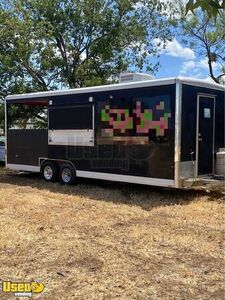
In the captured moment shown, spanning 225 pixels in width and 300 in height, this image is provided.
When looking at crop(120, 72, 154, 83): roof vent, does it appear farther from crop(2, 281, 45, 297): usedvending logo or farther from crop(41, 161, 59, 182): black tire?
crop(2, 281, 45, 297): usedvending logo

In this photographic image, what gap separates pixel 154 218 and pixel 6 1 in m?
13.4

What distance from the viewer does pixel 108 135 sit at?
381 inches

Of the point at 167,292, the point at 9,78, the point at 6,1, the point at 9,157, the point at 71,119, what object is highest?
the point at 6,1

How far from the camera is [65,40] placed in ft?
56.5

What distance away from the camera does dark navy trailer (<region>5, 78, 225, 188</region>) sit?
8398 mm

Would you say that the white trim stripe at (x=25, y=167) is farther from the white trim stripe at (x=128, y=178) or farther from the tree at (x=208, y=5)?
the tree at (x=208, y=5)

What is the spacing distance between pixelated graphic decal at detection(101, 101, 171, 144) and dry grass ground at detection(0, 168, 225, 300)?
1.36 metres

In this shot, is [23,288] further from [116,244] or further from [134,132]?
[134,132]

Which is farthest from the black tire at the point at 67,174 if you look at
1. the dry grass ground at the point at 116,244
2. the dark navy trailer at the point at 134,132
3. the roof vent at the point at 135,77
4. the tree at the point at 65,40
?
the tree at the point at 65,40

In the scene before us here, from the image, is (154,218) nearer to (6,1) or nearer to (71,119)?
(71,119)

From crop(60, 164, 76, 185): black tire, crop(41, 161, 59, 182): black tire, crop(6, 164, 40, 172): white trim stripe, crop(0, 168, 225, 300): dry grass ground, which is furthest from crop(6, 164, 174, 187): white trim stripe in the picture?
crop(6, 164, 40, 172): white trim stripe

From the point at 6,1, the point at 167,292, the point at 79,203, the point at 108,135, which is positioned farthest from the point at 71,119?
the point at 6,1

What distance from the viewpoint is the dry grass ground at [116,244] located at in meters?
4.21

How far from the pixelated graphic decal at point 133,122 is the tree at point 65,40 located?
22.4 feet
